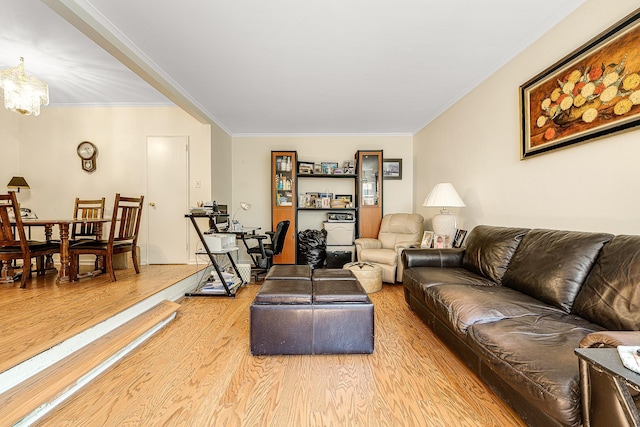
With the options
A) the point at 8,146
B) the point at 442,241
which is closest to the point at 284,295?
the point at 442,241

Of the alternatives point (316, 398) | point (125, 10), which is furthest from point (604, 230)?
point (125, 10)

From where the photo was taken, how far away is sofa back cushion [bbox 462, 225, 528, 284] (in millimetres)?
2189

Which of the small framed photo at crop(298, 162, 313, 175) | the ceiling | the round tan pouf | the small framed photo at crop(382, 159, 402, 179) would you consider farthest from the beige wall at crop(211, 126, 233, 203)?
the small framed photo at crop(382, 159, 402, 179)

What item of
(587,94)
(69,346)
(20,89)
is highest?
(20,89)

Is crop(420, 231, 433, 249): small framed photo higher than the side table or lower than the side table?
higher

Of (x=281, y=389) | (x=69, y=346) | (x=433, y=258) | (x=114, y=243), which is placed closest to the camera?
(x=281, y=389)

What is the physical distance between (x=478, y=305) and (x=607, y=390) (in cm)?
78

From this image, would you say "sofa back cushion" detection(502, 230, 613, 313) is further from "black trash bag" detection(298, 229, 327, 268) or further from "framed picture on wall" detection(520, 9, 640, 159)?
"black trash bag" detection(298, 229, 327, 268)

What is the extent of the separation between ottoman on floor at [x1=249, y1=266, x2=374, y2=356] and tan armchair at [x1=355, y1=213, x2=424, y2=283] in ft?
6.13

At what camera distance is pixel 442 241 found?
3.31m

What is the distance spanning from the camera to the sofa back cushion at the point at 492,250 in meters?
2.19

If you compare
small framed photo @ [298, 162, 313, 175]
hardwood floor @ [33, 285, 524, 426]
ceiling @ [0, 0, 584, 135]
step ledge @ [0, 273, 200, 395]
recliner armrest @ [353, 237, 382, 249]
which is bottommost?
hardwood floor @ [33, 285, 524, 426]

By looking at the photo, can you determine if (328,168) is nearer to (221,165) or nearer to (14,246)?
(221,165)

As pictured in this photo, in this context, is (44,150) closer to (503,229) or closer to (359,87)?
(359,87)
